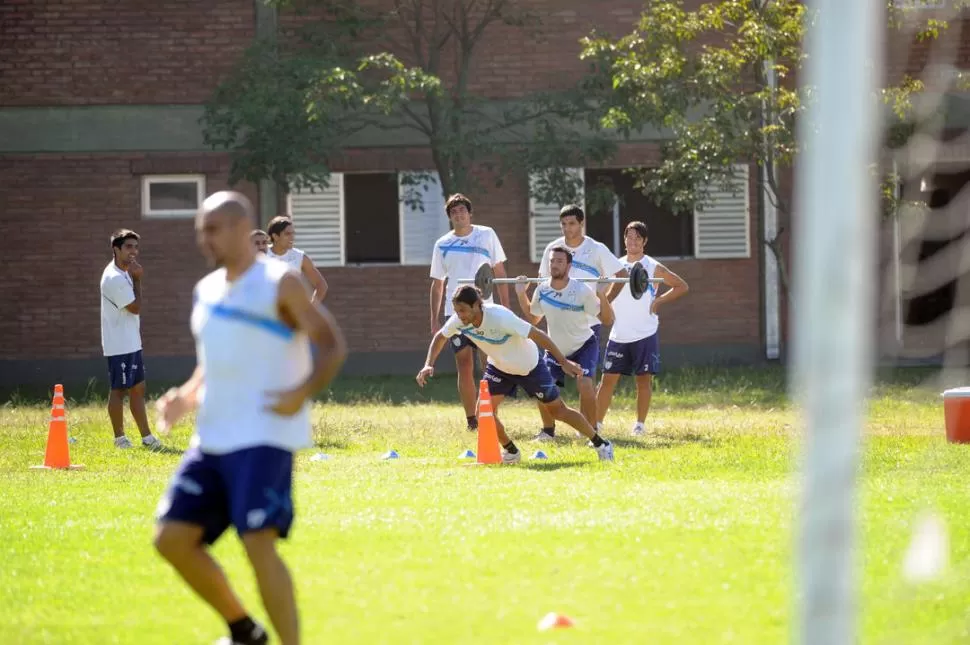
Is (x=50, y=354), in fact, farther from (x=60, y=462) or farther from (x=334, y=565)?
(x=334, y=565)

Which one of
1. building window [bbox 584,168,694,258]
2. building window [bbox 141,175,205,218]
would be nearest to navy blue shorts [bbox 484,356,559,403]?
building window [bbox 584,168,694,258]

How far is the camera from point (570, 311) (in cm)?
1338

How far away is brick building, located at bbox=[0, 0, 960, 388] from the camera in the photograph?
23719 millimetres

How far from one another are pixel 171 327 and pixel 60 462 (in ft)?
38.9

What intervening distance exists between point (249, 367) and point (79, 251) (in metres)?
19.2

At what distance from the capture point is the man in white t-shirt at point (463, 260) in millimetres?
14492

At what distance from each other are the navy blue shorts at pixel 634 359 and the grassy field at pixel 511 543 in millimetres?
617

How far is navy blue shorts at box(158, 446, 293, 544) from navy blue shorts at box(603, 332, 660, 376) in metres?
8.81

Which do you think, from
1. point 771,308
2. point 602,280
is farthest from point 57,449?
point 771,308

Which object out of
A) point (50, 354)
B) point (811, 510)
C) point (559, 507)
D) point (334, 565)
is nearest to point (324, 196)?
point (50, 354)

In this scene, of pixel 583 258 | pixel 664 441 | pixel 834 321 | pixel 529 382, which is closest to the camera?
pixel 834 321

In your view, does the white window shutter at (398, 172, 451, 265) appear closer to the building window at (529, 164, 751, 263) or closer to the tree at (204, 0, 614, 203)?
the tree at (204, 0, 614, 203)

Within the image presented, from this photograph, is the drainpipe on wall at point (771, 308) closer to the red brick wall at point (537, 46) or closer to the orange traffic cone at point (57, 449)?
the red brick wall at point (537, 46)

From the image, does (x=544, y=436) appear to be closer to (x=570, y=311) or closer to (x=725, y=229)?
(x=570, y=311)
